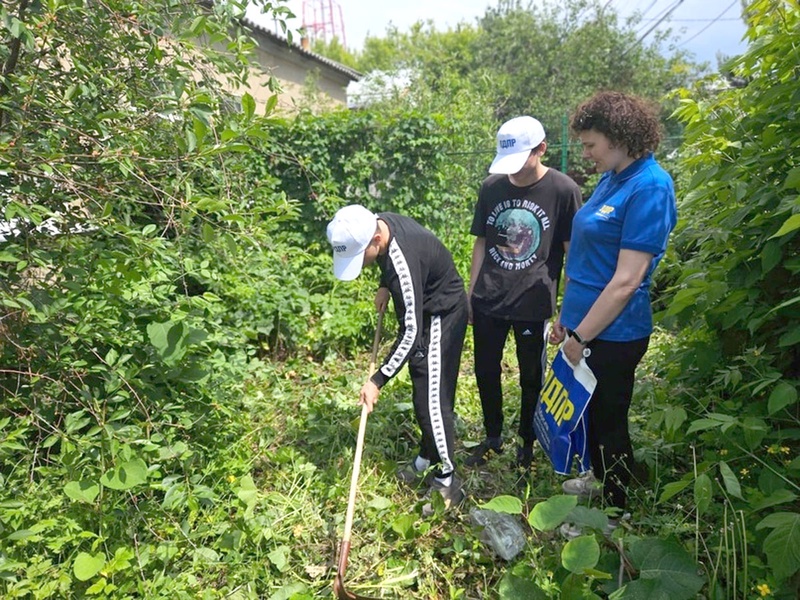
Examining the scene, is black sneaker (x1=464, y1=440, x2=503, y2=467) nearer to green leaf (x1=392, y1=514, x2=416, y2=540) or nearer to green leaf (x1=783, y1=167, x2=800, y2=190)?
green leaf (x1=392, y1=514, x2=416, y2=540)

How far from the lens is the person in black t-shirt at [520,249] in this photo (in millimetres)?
2672

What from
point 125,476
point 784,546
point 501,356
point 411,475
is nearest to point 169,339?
point 125,476

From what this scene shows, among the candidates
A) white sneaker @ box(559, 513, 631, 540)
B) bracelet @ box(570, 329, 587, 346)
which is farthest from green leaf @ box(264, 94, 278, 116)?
white sneaker @ box(559, 513, 631, 540)

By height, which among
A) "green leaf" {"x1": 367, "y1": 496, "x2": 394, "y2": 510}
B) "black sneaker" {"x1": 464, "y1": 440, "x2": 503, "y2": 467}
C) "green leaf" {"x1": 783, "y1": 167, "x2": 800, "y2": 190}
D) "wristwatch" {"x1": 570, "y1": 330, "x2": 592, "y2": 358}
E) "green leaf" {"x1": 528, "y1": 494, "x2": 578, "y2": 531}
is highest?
"green leaf" {"x1": 783, "y1": 167, "x2": 800, "y2": 190}

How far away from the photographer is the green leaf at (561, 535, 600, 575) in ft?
5.49

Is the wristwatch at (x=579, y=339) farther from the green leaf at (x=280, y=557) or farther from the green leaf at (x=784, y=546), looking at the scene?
the green leaf at (x=280, y=557)

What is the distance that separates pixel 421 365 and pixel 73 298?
162 centimetres

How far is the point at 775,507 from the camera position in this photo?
1890mm

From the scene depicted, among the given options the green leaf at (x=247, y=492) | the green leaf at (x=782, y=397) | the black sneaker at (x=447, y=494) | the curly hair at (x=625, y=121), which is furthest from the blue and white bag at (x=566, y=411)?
the green leaf at (x=247, y=492)

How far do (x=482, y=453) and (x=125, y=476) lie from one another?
1852 mm

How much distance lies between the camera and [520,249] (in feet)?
9.14

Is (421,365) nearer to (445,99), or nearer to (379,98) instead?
(445,99)

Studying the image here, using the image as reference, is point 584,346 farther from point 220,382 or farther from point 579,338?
point 220,382

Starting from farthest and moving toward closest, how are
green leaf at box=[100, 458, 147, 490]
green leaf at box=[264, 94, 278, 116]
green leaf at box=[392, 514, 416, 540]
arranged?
1. green leaf at box=[392, 514, 416, 540]
2. green leaf at box=[100, 458, 147, 490]
3. green leaf at box=[264, 94, 278, 116]
